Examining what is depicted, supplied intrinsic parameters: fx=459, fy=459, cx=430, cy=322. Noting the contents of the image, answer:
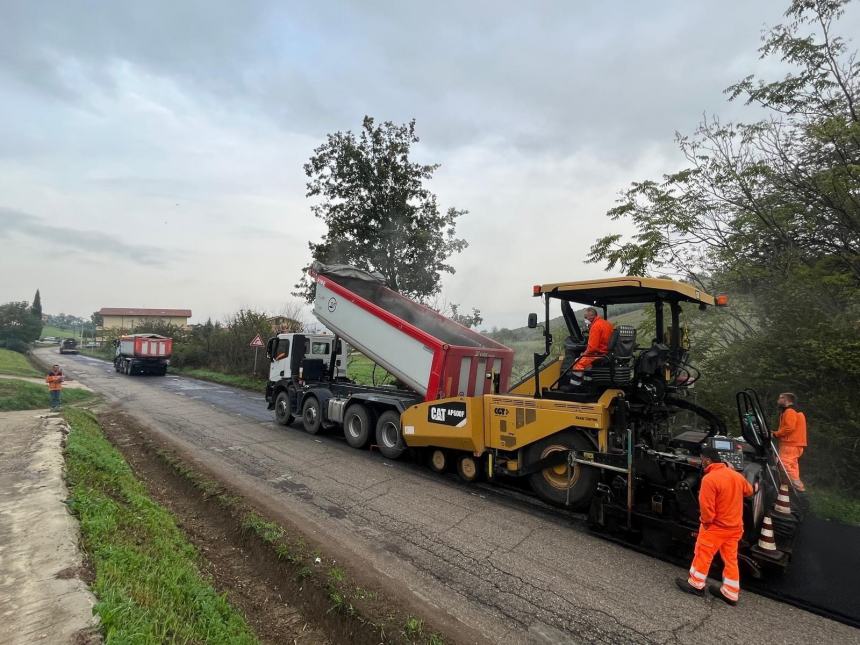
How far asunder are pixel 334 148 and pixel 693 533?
48.2 feet

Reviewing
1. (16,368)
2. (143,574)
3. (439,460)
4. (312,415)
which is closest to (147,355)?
(16,368)

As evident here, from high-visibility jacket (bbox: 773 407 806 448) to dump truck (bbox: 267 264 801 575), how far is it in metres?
0.51

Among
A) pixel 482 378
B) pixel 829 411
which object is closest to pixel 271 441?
pixel 482 378

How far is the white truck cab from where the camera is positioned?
37.0 ft

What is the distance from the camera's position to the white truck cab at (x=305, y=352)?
11.3 meters

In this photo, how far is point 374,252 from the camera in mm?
15508

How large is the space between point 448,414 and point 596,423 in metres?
2.26

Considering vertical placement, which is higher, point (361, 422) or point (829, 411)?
point (829, 411)

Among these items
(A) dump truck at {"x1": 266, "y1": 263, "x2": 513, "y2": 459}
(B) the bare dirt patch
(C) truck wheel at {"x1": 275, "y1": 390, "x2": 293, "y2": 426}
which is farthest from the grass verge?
(C) truck wheel at {"x1": 275, "y1": 390, "x2": 293, "y2": 426}

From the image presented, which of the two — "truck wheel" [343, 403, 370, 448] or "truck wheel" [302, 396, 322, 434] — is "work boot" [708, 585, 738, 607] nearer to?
"truck wheel" [343, 403, 370, 448]

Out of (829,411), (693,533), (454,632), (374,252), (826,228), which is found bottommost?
(454,632)

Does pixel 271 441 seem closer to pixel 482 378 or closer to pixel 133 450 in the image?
pixel 133 450

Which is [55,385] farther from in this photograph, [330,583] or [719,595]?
[719,595]

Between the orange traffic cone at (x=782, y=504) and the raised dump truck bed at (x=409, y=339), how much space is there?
363cm
